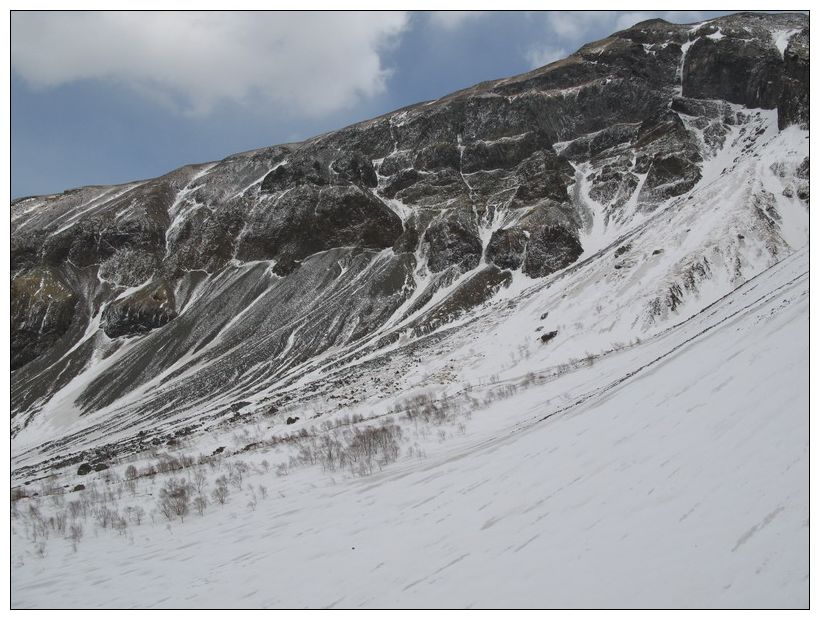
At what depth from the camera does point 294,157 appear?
106062 mm

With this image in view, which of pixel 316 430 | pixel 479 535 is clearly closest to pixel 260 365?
pixel 316 430

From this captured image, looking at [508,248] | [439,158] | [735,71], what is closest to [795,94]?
[508,248]

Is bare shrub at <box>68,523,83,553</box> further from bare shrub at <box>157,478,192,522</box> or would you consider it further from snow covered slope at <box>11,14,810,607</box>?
bare shrub at <box>157,478,192,522</box>

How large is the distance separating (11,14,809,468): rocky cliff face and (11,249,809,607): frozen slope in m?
43.7

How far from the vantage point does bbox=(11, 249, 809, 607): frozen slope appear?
393 centimetres

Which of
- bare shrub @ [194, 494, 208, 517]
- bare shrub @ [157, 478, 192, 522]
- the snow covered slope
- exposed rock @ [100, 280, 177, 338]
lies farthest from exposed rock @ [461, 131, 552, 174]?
bare shrub @ [194, 494, 208, 517]

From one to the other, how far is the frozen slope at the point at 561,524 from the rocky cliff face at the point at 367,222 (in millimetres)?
43668

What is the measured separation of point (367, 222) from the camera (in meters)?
89.7

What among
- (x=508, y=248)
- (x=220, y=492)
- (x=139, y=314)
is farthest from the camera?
(x=139, y=314)

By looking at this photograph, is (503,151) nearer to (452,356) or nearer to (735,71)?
(735,71)

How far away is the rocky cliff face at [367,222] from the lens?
225ft

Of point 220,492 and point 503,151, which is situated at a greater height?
point 503,151

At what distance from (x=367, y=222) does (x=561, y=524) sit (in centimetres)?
8677
